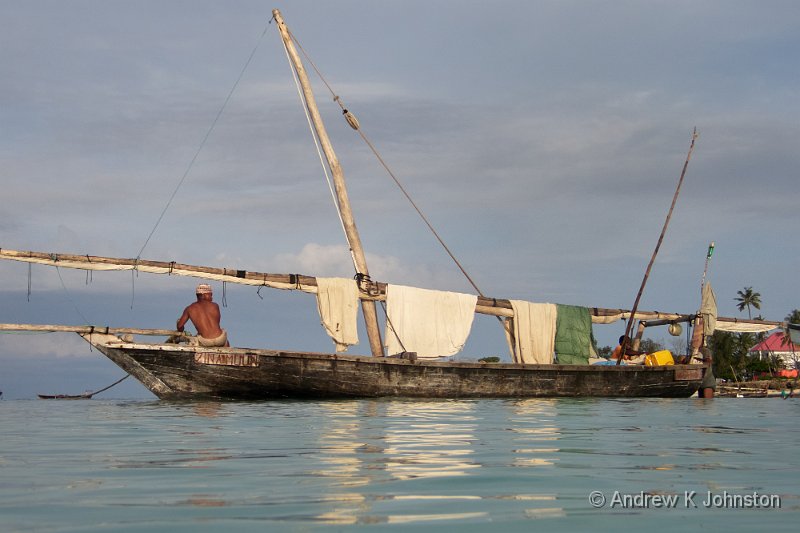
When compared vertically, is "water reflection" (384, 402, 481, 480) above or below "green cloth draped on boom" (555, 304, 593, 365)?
below

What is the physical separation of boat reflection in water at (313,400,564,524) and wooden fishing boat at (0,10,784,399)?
688cm

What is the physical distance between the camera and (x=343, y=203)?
20141mm

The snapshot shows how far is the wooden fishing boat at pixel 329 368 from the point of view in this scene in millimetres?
16344

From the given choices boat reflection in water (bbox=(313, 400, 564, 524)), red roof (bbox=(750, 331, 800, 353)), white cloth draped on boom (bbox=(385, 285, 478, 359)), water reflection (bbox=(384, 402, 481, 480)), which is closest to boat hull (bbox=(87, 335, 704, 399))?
white cloth draped on boom (bbox=(385, 285, 478, 359))

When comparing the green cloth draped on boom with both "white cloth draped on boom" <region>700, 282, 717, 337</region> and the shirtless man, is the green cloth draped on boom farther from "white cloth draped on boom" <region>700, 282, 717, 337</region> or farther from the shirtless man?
the shirtless man

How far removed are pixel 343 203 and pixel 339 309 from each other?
2.66 metres

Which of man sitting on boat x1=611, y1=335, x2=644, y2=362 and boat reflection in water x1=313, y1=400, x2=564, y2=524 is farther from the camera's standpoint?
man sitting on boat x1=611, y1=335, x2=644, y2=362

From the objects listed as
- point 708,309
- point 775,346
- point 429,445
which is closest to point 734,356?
point 775,346

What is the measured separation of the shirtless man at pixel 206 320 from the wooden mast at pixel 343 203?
13.2 ft

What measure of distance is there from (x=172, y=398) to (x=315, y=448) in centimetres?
A: 1076

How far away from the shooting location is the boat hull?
16.2 m

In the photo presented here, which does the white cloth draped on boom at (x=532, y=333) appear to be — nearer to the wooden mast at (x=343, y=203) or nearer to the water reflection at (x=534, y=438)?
the wooden mast at (x=343, y=203)

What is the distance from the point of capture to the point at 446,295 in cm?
2070

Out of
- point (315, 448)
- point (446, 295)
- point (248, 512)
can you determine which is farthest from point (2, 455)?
point (446, 295)
